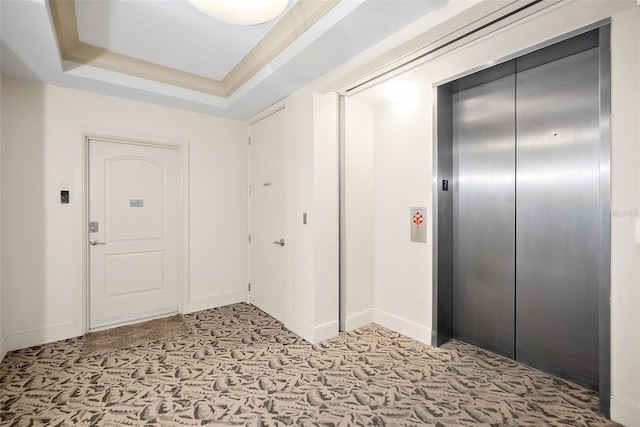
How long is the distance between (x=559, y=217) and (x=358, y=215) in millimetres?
1814

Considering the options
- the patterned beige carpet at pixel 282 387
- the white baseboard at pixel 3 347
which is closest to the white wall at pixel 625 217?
the patterned beige carpet at pixel 282 387

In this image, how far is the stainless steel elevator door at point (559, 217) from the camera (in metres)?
2.28

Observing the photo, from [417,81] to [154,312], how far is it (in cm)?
405

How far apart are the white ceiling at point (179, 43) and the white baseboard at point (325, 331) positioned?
2.51 meters

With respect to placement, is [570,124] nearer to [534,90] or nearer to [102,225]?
[534,90]

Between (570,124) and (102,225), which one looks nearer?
(570,124)

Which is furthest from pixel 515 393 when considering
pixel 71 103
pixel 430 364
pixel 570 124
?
pixel 71 103

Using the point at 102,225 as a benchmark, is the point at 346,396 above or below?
below

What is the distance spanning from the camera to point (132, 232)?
366cm

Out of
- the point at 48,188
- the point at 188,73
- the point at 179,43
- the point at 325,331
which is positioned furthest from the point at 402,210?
the point at 48,188

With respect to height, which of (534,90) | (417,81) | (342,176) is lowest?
(342,176)

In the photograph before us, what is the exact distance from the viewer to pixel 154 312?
12.5 ft

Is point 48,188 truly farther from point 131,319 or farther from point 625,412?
point 625,412

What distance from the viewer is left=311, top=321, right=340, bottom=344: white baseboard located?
310 cm
